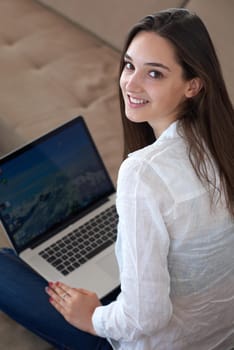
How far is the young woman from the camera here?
108 centimetres

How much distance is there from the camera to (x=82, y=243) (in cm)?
152

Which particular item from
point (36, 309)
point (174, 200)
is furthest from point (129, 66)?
point (36, 309)

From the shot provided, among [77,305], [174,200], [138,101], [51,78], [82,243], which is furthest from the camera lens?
Answer: [51,78]

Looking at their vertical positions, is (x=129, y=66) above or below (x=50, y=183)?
above

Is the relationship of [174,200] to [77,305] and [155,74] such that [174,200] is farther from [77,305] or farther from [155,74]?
[77,305]

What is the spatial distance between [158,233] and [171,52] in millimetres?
301

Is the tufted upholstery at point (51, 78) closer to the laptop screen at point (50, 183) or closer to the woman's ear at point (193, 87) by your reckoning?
the laptop screen at point (50, 183)

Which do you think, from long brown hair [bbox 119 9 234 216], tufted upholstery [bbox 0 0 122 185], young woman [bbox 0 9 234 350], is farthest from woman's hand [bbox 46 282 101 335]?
tufted upholstery [bbox 0 0 122 185]

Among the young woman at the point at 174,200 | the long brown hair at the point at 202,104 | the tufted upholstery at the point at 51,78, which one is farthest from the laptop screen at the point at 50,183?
the long brown hair at the point at 202,104

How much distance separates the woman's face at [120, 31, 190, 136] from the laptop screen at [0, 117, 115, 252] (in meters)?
0.36

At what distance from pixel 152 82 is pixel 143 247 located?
29 cm

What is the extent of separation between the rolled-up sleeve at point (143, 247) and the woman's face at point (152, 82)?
0.14m

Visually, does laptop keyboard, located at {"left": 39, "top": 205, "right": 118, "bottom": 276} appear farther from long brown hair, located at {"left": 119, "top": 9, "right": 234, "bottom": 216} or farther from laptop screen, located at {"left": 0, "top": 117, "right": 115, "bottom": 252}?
long brown hair, located at {"left": 119, "top": 9, "right": 234, "bottom": 216}

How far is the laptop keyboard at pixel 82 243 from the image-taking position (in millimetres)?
1474
